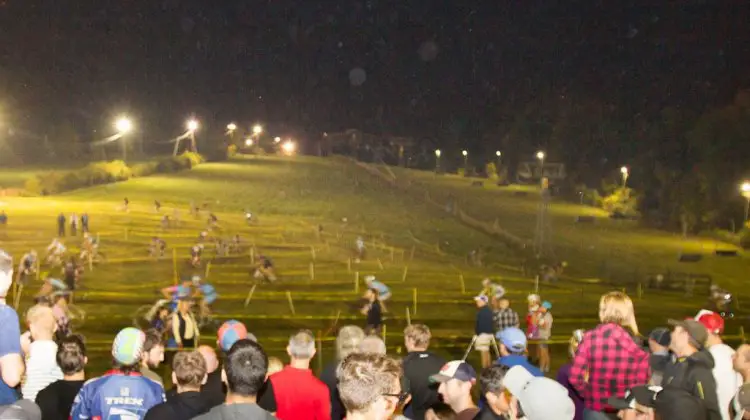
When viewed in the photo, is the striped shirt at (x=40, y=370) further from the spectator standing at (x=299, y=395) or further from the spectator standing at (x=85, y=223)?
the spectator standing at (x=85, y=223)

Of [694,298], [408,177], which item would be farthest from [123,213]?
[408,177]

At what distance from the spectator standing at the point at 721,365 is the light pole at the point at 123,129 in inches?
1255

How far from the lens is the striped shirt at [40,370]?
586cm

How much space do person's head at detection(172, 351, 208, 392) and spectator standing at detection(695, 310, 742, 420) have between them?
3855 millimetres

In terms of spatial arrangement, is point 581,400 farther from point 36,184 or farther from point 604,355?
point 36,184

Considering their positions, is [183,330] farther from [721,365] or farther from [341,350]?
[721,365]

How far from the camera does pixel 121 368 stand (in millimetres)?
4871

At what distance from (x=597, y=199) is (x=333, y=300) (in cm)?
3157

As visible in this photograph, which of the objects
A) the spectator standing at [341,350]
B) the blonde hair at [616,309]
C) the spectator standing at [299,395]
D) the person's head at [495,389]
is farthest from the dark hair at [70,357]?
the blonde hair at [616,309]

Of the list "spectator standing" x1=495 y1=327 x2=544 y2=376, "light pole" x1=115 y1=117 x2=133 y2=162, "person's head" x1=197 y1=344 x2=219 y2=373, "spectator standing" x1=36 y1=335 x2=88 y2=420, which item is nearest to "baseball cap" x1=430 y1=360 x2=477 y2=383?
"spectator standing" x1=495 y1=327 x2=544 y2=376

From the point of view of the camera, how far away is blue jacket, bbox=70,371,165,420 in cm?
Result: 473

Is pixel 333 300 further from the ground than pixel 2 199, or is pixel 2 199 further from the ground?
pixel 2 199

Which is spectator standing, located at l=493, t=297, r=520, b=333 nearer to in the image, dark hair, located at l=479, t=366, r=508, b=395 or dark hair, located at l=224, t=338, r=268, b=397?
dark hair, located at l=479, t=366, r=508, b=395

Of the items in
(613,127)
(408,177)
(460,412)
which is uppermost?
(613,127)
